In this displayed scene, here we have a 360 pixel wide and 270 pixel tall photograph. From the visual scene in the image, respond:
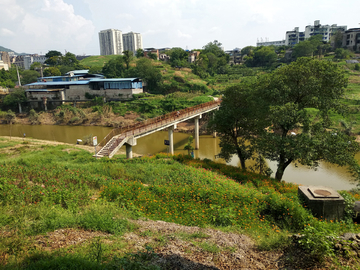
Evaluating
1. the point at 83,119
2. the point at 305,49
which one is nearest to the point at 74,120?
the point at 83,119

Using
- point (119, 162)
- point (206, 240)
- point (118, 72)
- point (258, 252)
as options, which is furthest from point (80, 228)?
point (118, 72)

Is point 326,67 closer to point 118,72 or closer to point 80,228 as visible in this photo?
point 80,228

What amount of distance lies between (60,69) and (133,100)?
1897 inches

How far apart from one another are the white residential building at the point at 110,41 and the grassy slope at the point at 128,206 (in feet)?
591

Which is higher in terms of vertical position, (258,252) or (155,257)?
(155,257)

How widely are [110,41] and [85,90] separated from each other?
135337mm

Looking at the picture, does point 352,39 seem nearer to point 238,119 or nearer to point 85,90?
point 85,90

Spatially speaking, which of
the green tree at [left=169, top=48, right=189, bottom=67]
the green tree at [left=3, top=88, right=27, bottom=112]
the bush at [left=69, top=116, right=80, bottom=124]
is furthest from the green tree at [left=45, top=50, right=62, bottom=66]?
the bush at [left=69, top=116, right=80, bottom=124]

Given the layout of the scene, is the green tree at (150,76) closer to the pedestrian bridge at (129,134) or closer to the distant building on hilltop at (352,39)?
the pedestrian bridge at (129,134)

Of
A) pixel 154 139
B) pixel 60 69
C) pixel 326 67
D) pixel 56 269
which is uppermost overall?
pixel 60 69

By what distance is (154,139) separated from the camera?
123 feet

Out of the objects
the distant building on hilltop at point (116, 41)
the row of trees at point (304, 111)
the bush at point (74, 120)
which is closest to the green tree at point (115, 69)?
the bush at point (74, 120)

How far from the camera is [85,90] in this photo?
186 feet

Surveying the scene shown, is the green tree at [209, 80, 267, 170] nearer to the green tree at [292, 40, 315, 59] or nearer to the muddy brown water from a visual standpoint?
the muddy brown water
